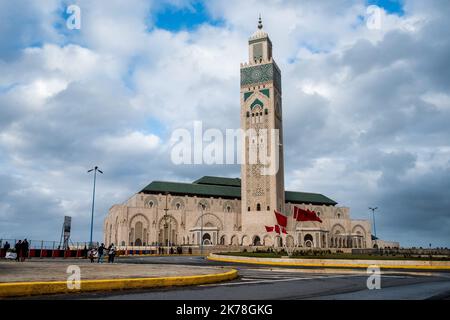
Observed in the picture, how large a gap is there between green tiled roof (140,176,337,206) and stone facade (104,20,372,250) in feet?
0.84

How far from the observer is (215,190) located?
347 feet

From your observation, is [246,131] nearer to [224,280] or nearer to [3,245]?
[3,245]

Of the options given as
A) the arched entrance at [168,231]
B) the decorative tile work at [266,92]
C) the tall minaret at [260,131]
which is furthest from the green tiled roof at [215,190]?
the decorative tile work at [266,92]

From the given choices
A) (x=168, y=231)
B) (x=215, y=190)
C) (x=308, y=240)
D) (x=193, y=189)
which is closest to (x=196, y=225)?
(x=168, y=231)

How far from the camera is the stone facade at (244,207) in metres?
88.9

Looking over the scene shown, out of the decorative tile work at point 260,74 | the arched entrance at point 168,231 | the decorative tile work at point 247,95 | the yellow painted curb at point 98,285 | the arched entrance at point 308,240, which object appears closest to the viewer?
the yellow painted curb at point 98,285

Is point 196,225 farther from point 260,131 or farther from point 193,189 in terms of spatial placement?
point 260,131

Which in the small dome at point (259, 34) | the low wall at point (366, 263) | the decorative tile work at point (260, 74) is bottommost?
the low wall at point (366, 263)

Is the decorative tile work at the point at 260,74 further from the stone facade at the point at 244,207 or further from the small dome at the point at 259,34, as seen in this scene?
the small dome at the point at 259,34

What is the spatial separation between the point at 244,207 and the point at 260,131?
1737 centimetres

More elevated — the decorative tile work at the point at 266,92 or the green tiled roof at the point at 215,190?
the decorative tile work at the point at 266,92

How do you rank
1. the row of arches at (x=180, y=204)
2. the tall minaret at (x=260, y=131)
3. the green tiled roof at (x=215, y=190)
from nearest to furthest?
the tall minaret at (x=260, y=131) < the row of arches at (x=180, y=204) < the green tiled roof at (x=215, y=190)

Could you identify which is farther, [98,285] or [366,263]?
[366,263]

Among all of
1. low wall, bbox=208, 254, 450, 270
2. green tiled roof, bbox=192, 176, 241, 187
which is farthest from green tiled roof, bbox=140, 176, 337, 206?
low wall, bbox=208, 254, 450, 270
